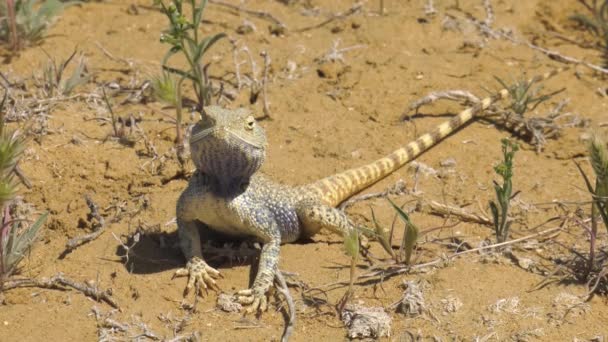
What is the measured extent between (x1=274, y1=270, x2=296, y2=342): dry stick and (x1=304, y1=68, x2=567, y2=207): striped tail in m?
1.10

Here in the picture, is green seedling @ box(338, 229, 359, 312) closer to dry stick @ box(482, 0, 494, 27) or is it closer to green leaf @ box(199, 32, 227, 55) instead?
green leaf @ box(199, 32, 227, 55)

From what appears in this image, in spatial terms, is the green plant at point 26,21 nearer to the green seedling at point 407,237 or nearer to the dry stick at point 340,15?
the dry stick at point 340,15

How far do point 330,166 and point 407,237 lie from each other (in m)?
1.80

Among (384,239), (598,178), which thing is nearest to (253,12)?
(384,239)

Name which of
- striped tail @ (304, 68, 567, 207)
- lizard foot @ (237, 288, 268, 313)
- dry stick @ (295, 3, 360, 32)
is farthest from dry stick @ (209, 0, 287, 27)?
lizard foot @ (237, 288, 268, 313)

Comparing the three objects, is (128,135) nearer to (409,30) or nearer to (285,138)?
(285,138)

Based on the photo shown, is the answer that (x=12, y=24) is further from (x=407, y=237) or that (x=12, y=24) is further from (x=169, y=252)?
(x=407, y=237)

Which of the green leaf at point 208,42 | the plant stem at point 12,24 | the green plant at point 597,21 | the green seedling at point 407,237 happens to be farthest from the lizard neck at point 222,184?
the green plant at point 597,21

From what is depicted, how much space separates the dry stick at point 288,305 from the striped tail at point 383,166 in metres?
1.10

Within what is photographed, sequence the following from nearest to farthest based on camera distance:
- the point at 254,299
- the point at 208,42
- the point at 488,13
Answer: the point at 254,299 → the point at 208,42 → the point at 488,13

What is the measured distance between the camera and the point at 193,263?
18.0 feet

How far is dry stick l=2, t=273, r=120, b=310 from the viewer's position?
17.4ft

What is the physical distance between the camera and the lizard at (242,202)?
5133mm

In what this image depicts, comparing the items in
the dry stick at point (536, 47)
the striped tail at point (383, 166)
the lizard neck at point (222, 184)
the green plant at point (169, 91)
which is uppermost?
the green plant at point (169, 91)
